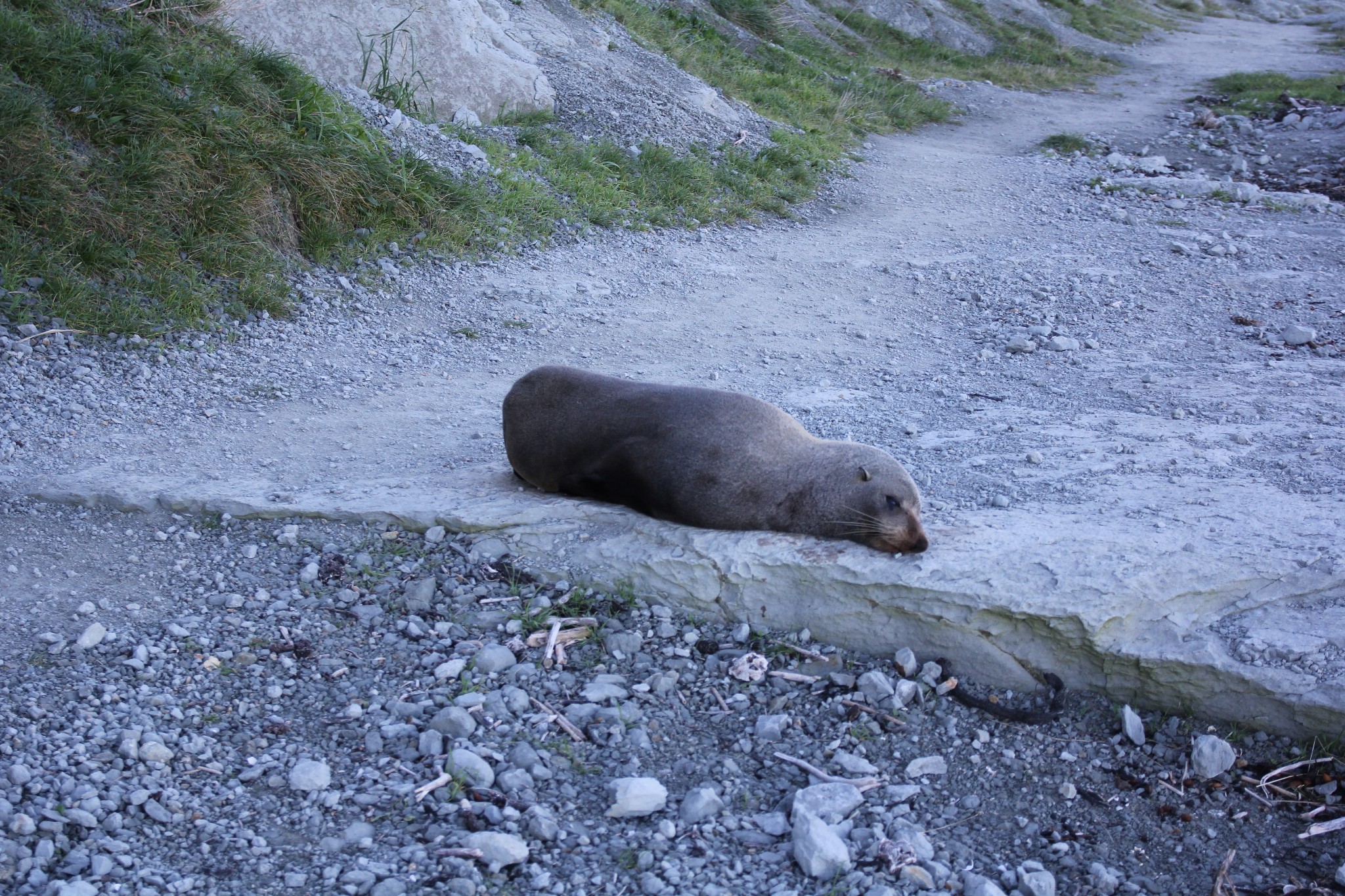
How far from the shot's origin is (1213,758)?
414 cm

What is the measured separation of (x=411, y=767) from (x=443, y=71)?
9.31m

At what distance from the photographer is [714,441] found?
5.23m

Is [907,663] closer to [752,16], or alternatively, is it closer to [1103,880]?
[1103,880]

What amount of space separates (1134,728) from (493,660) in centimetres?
261

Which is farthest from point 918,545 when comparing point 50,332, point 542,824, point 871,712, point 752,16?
point 752,16

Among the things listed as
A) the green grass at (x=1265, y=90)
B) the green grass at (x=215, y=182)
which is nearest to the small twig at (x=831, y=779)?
the green grass at (x=215, y=182)

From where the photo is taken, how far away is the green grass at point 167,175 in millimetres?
7449

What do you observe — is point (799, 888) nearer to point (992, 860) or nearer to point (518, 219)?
point (992, 860)

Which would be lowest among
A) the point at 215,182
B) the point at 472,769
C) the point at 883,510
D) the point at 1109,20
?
the point at 472,769

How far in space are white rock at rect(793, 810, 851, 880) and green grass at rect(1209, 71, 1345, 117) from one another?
62.4ft

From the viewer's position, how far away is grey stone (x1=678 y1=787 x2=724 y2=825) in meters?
3.81

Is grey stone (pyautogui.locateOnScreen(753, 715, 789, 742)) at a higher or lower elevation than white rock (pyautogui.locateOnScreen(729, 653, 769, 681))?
lower

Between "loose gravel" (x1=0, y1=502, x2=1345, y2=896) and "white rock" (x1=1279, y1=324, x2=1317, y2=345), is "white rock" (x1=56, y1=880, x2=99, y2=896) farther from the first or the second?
"white rock" (x1=1279, y1=324, x2=1317, y2=345)

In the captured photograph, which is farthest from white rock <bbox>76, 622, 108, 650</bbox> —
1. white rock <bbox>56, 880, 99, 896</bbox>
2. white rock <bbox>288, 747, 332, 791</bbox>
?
white rock <bbox>56, 880, 99, 896</bbox>
